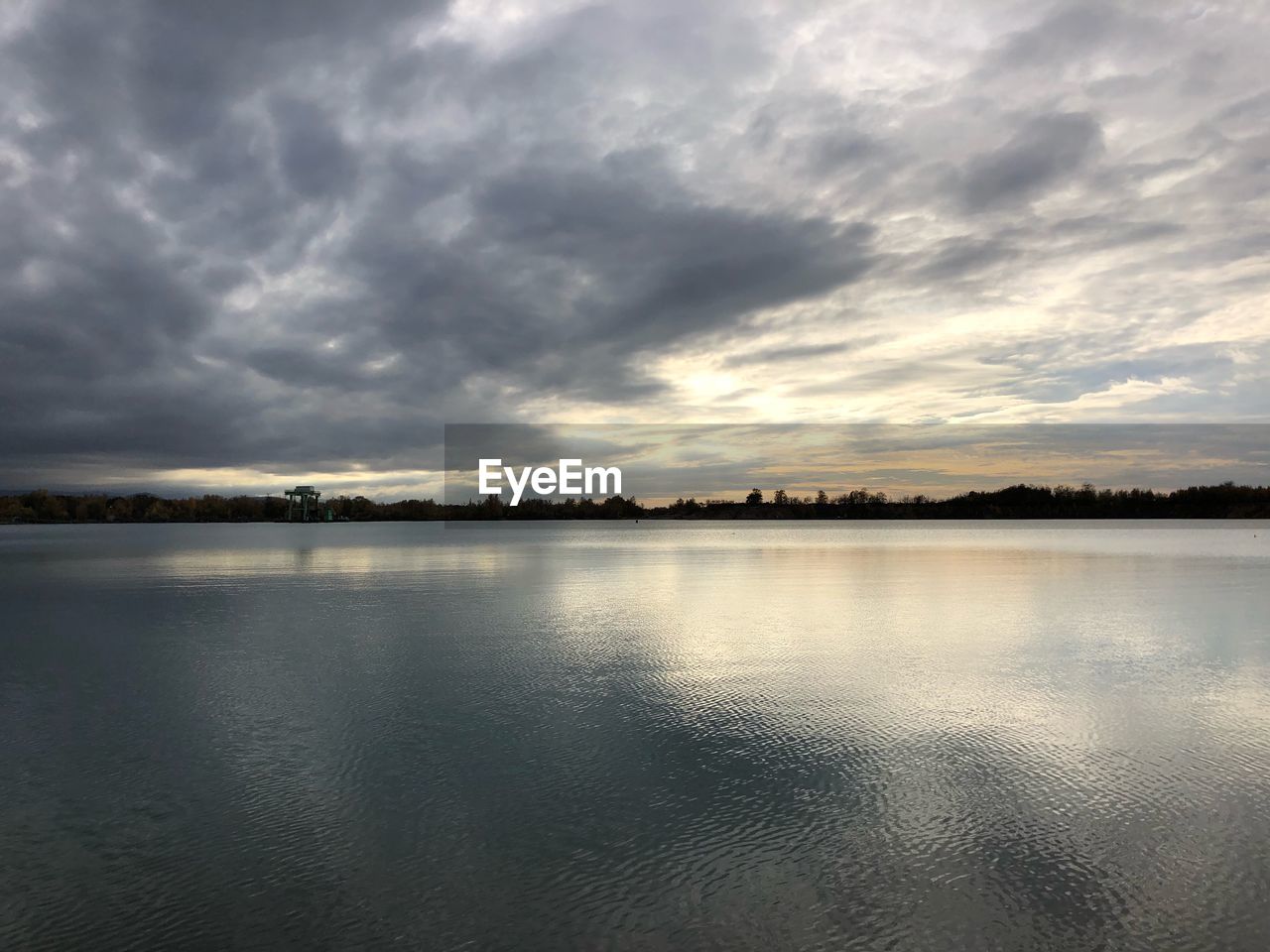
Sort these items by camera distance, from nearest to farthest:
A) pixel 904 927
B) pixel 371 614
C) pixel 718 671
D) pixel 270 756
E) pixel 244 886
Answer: pixel 904 927 → pixel 244 886 → pixel 270 756 → pixel 718 671 → pixel 371 614

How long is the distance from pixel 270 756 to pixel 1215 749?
13.2 metres

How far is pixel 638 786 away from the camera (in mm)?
9586

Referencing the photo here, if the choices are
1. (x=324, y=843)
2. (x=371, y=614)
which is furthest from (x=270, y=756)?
(x=371, y=614)

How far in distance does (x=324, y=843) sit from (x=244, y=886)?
3.21 feet

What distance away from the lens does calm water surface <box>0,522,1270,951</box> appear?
21.2 ft

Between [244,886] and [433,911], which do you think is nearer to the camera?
[433,911]

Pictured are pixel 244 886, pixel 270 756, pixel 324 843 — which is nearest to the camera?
pixel 244 886

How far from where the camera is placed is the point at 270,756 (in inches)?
427

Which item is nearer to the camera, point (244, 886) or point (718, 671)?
point (244, 886)

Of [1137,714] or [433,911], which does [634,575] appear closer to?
[1137,714]

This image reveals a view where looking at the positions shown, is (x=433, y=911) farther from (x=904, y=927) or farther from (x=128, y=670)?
(x=128, y=670)

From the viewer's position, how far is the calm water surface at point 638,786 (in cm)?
648

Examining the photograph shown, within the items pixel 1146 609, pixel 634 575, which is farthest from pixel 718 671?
pixel 634 575

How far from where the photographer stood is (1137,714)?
12.8m
